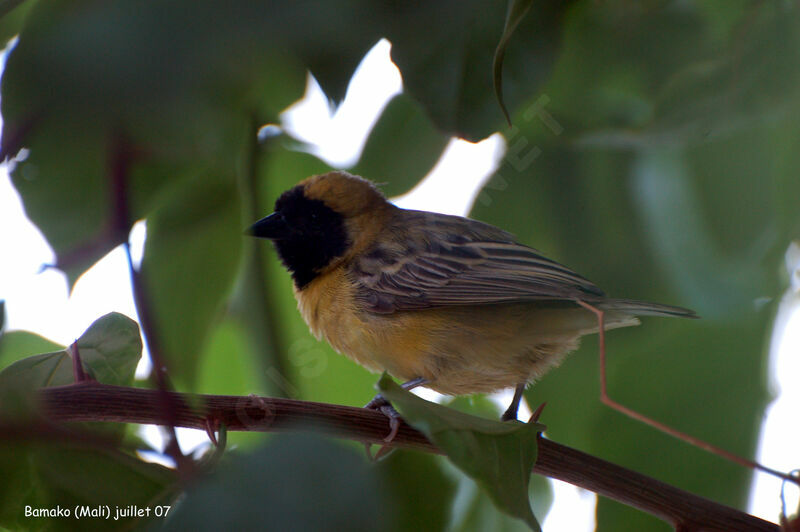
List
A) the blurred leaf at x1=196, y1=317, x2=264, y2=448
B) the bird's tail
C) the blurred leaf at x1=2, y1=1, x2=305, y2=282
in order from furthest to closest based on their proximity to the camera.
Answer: the blurred leaf at x1=196, y1=317, x2=264, y2=448 < the bird's tail < the blurred leaf at x1=2, y1=1, x2=305, y2=282

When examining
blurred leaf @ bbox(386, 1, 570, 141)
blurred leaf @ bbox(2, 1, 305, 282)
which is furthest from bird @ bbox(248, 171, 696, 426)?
blurred leaf @ bbox(2, 1, 305, 282)

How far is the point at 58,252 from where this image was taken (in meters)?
1.36

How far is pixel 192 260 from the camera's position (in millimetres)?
1782

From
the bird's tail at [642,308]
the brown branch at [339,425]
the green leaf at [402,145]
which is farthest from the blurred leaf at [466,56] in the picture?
the bird's tail at [642,308]

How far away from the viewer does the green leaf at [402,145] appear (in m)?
1.96

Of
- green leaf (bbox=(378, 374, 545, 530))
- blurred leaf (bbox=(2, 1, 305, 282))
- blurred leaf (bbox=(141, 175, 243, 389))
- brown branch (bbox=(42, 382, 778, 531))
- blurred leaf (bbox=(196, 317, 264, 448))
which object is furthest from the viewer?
blurred leaf (bbox=(196, 317, 264, 448))

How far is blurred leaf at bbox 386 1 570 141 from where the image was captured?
1.33 metres

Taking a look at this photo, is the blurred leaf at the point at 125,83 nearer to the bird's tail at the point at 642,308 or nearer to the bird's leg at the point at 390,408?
the bird's leg at the point at 390,408

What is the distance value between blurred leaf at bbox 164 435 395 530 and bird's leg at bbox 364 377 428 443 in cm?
49

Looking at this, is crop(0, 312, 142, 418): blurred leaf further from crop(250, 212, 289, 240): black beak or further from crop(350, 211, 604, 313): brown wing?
crop(350, 211, 604, 313): brown wing

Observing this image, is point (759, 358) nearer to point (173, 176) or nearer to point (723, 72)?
point (723, 72)

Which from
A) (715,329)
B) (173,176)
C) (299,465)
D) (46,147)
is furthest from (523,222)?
(46,147)

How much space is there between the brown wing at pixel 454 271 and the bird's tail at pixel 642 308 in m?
0.08

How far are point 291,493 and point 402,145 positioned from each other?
44.5 inches
